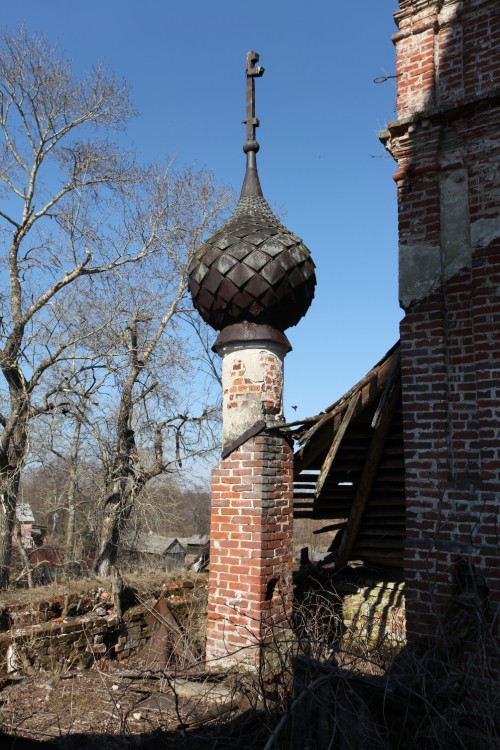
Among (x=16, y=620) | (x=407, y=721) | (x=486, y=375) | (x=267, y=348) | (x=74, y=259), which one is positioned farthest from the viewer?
(x=74, y=259)

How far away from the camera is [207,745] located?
3.63 metres

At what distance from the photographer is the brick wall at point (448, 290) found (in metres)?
4.39

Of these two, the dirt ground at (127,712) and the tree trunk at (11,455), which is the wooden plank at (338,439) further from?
the tree trunk at (11,455)

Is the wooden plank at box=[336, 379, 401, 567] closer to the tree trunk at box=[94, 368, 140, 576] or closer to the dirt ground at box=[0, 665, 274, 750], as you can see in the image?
the dirt ground at box=[0, 665, 274, 750]

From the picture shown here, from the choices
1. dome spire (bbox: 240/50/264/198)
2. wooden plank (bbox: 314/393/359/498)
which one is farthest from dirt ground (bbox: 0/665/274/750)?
dome spire (bbox: 240/50/264/198)

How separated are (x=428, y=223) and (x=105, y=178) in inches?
549

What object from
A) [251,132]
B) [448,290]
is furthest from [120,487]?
[448,290]

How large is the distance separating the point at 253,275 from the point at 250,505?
7.20 ft

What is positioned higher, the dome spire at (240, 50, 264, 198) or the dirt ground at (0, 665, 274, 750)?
the dome spire at (240, 50, 264, 198)

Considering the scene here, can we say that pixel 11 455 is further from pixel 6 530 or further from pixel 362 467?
pixel 362 467

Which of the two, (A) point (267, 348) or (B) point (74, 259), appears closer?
(A) point (267, 348)

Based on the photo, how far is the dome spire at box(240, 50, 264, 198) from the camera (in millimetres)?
6348

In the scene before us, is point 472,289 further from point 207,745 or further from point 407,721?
point 207,745

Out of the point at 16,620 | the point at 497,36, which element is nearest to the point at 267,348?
the point at 497,36
